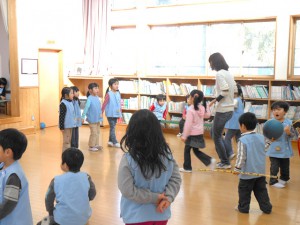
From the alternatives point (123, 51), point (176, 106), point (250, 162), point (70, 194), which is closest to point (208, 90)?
point (176, 106)

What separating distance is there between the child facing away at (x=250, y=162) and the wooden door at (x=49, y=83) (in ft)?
21.1

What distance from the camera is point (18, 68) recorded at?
809 cm

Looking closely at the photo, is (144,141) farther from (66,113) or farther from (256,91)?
(256,91)

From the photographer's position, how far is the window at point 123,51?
9.32 meters

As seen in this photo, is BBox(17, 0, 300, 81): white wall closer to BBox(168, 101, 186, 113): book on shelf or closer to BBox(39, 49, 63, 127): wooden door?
BBox(39, 49, 63, 127): wooden door

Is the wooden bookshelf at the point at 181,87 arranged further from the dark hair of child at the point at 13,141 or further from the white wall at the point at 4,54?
the dark hair of child at the point at 13,141

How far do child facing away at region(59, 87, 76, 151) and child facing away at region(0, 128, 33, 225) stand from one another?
3226mm

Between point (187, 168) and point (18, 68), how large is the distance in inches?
191

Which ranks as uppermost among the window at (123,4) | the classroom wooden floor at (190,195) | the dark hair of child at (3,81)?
the window at (123,4)

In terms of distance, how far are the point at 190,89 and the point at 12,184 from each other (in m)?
6.48

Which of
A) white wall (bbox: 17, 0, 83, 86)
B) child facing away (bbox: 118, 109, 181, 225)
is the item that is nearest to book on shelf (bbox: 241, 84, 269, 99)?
white wall (bbox: 17, 0, 83, 86)

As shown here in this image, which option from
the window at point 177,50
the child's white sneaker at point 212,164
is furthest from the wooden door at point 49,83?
the child's white sneaker at point 212,164

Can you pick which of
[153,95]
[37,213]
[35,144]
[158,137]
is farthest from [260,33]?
[158,137]

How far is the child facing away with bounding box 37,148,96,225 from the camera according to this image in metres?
2.60
